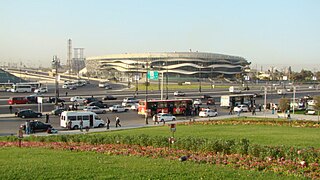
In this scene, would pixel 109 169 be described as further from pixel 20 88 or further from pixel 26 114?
pixel 20 88

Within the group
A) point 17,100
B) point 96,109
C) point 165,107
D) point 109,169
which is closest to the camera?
point 109,169

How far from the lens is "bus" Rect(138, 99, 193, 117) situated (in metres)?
44.8

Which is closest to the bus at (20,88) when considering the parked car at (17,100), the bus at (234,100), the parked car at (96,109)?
the parked car at (17,100)

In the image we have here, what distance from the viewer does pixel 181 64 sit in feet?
521

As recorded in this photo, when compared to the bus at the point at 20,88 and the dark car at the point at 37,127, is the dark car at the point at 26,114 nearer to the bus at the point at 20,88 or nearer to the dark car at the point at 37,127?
the dark car at the point at 37,127

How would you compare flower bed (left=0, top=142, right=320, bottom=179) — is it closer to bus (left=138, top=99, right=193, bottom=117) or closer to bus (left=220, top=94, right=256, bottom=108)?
bus (left=138, top=99, right=193, bottom=117)

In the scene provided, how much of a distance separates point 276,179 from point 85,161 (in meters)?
5.80

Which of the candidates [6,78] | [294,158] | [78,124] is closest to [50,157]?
[294,158]

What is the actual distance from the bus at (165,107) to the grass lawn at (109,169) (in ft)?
96.2

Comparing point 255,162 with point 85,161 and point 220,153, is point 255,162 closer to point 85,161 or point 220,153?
point 220,153

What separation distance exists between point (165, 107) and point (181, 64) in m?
114

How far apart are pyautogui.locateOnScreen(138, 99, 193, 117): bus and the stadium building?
102m

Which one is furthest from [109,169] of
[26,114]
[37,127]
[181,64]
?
[181,64]

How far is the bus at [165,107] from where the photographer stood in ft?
147
